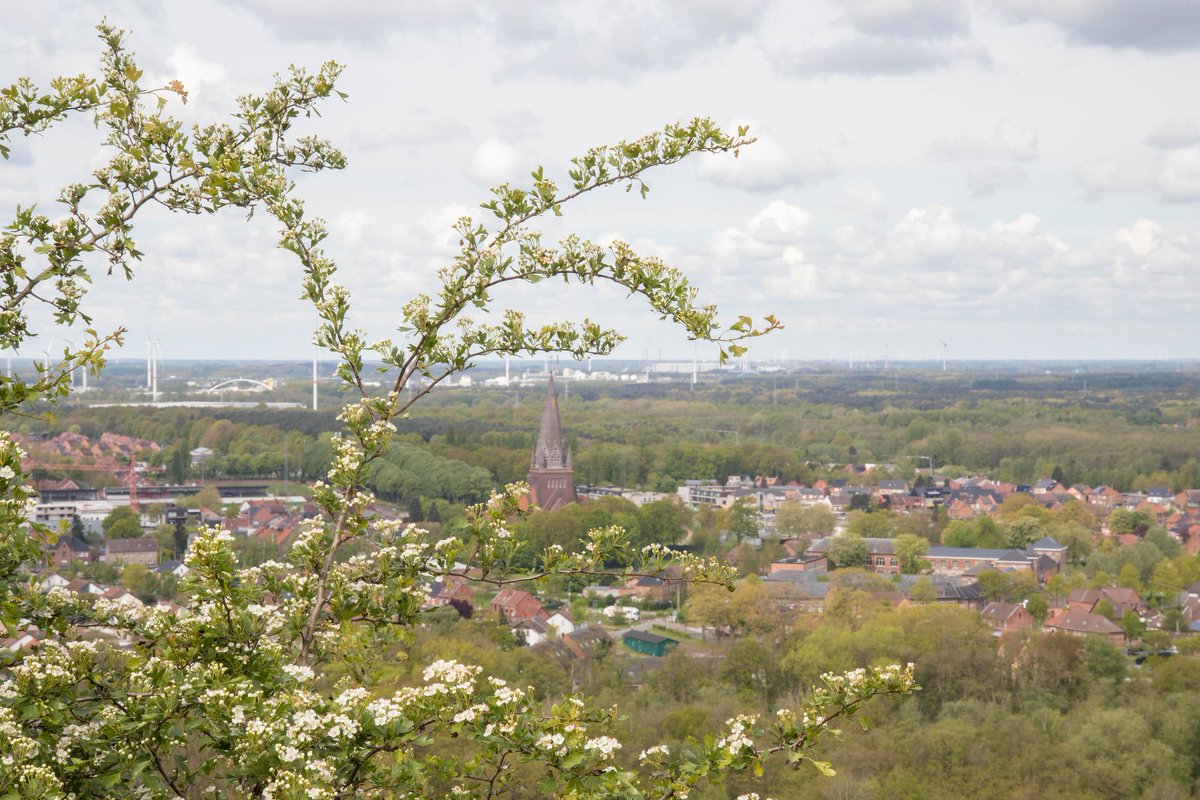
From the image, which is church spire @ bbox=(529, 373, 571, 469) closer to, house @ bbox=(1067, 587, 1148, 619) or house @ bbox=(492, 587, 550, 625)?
house @ bbox=(492, 587, 550, 625)

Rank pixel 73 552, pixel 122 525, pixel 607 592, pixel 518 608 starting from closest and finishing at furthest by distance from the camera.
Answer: pixel 518 608 → pixel 73 552 → pixel 607 592 → pixel 122 525

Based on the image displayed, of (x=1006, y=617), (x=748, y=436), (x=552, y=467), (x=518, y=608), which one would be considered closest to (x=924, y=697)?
(x=1006, y=617)

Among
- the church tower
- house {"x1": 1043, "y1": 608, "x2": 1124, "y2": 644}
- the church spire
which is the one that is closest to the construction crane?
the church tower

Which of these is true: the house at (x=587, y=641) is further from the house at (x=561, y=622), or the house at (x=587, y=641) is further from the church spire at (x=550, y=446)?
the church spire at (x=550, y=446)

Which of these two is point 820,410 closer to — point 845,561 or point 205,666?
point 845,561

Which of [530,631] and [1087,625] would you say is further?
[1087,625]

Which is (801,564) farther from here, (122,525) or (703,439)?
(703,439)
